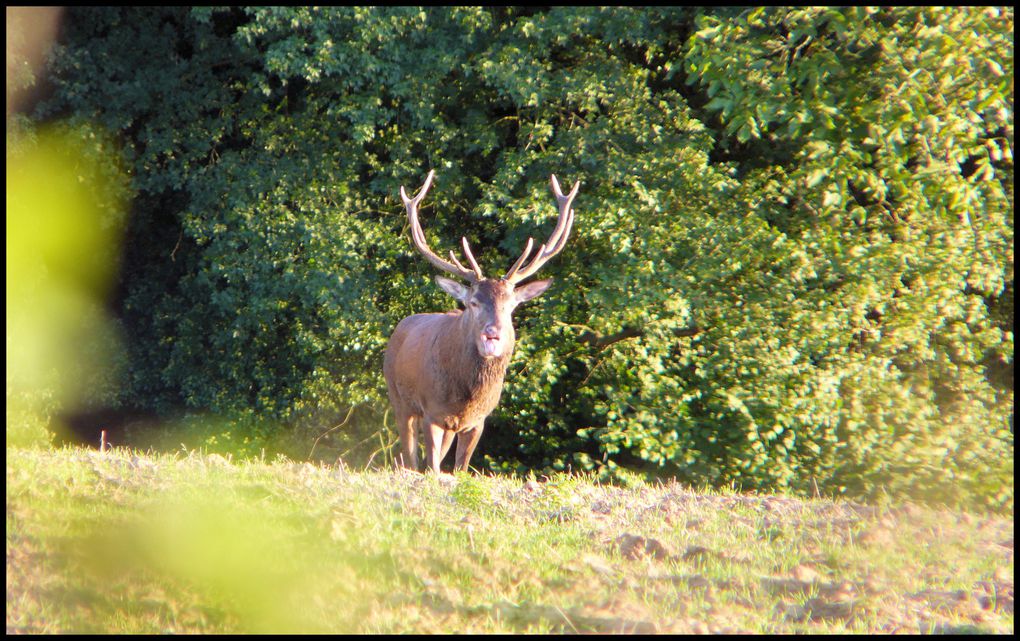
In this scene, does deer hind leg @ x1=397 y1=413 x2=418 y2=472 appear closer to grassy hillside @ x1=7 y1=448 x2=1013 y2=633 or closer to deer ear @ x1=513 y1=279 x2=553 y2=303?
deer ear @ x1=513 y1=279 x2=553 y2=303

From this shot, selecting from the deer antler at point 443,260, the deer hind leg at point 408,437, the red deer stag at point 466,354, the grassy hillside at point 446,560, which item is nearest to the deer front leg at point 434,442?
Result: the red deer stag at point 466,354

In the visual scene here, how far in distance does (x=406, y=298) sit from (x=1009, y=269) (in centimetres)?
758

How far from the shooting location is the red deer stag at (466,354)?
8.74m

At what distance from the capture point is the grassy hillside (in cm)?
414

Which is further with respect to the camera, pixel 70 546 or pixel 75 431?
pixel 75 431

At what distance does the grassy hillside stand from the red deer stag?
2.44 metres

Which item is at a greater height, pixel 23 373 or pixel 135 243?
pixel 135 243

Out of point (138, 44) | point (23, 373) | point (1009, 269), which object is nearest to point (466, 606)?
point (1009, 269)

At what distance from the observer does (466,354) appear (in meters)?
9.19

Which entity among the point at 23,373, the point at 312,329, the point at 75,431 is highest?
the point at 312,329

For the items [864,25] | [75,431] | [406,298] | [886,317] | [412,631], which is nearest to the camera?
[412,631]

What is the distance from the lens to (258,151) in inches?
564

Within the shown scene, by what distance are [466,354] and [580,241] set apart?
424 centimetres

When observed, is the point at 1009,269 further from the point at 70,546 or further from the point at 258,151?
the point at 70,546
